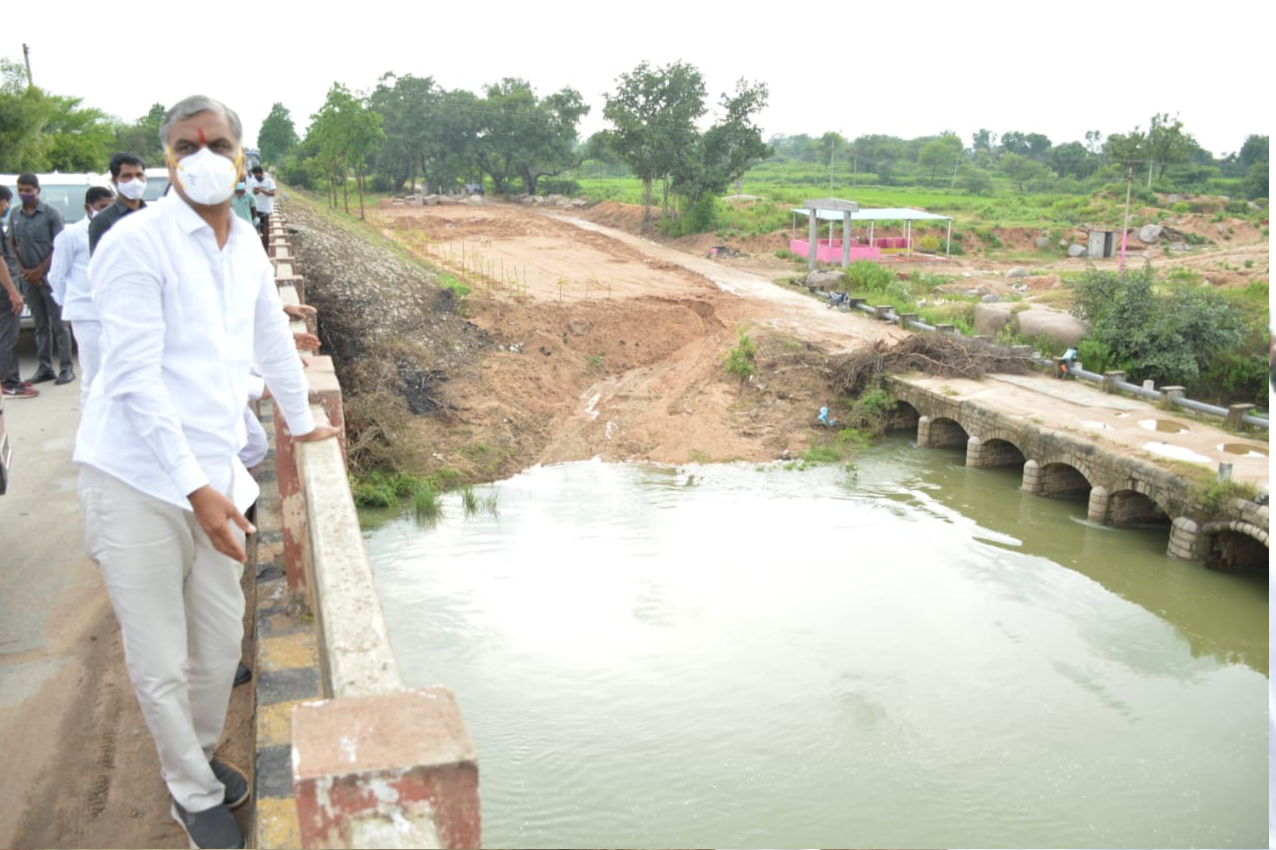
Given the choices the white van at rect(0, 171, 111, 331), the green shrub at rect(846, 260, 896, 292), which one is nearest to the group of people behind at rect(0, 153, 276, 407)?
the white van at rect(0, 171, 111, 331)

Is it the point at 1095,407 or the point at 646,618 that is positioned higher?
the point at 1095,407

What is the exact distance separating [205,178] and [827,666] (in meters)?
8.01

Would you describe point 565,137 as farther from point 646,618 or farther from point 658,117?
point 646,618

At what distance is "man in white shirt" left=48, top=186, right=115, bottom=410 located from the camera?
484 cm

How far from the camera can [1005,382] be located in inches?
664

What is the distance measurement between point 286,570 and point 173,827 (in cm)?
116

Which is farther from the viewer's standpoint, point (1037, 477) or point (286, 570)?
point (1037, 477)

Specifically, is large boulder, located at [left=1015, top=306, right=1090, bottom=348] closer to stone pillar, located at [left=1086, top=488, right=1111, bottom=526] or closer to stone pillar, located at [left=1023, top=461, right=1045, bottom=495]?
stone pillar, located at [left=1023, top=461, right=1045, bottom=495]

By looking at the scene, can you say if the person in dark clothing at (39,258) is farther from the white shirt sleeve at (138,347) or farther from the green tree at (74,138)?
the green tree at (74,138)

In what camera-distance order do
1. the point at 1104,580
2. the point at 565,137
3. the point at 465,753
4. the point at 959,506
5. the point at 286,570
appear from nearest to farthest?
the point at 465,753 → the point at 286,570 → the point at 1104,580 → the point at 959,506 → the point at 565,137

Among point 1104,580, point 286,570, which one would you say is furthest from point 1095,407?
point 286,570

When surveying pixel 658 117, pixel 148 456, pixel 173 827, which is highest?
pixel 658 117

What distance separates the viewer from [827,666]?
9.63 metres

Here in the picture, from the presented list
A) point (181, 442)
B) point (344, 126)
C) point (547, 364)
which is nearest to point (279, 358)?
point (181, 442)
